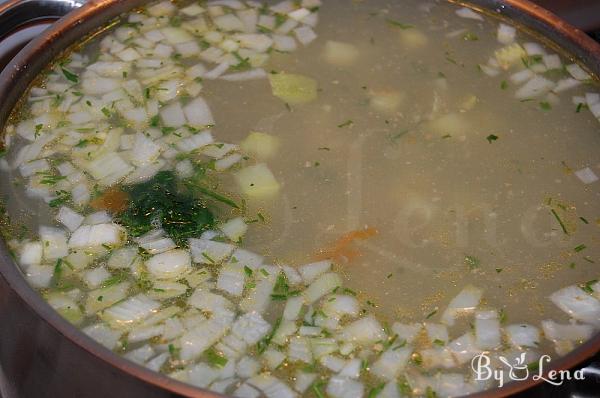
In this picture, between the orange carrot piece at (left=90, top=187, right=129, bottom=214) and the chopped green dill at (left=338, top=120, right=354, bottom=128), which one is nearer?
the orange carrot piece at (left=90, top=187, right=129, bottom=214)

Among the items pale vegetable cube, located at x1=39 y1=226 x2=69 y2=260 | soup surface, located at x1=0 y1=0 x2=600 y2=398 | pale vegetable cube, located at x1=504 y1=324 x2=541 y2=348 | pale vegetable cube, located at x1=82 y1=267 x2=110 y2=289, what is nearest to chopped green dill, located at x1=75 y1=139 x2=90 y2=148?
soup surface, located at x1=0 y1=0 x2=600 y2=398

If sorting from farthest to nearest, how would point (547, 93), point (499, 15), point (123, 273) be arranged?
point (499, 15) < point (547, 93) < point (123, 273)

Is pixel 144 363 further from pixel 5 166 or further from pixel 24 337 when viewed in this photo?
pixel 5 166

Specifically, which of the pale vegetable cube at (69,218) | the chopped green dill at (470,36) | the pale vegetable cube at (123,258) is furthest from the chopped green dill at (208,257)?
the chopped green dill at (470,36)

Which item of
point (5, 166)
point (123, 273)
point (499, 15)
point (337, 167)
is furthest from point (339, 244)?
point (499, 15)

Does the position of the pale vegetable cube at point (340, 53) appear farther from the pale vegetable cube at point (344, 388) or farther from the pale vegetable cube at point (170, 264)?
the pale vegetable cube at point (344, 388)

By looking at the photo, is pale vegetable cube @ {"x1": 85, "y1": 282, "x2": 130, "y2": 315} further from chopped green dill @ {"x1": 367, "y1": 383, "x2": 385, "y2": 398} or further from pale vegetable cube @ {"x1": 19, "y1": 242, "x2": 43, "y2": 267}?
chopped green dill @ {"x1": 367, "y1": 383, "x2": 385, "y2": 398}

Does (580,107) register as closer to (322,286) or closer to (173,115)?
(322,286)
